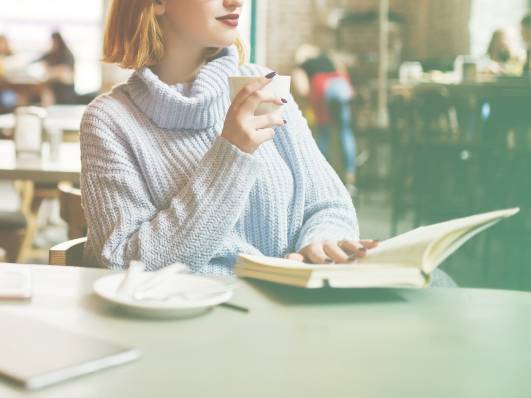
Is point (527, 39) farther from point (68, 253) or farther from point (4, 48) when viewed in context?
point (4, 48)

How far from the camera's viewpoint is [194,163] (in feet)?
4.83

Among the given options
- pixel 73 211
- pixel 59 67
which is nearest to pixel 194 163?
pixel 73 211

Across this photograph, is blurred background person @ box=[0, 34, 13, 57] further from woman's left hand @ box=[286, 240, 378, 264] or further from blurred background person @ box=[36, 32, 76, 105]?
woman's left hand @ box=[286, 240, 378, 264]

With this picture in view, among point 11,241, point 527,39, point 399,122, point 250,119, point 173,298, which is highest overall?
point 527,39

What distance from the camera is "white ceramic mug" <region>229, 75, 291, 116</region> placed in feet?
3.84

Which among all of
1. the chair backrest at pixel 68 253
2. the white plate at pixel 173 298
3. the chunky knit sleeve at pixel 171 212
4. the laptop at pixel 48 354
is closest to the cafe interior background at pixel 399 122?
the chair backrest at pixel 68 253

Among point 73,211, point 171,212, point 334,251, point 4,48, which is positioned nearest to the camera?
point 334,251

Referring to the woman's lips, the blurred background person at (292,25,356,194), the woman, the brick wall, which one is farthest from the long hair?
the blurred background person at (292,25,356,194)

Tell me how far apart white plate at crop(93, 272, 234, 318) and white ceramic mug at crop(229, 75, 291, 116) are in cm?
33

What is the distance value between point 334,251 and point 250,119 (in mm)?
244

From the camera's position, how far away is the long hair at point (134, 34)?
154 cm

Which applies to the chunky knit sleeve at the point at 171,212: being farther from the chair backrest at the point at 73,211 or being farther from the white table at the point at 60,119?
the white table at the point at 60,119

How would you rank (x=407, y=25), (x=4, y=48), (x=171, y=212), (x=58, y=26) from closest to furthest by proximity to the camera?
(x=171, y=212)
(x=407, y=25)
(x=4, y=48)
(x=58, y=26)

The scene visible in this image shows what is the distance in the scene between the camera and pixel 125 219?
52.7 inches
